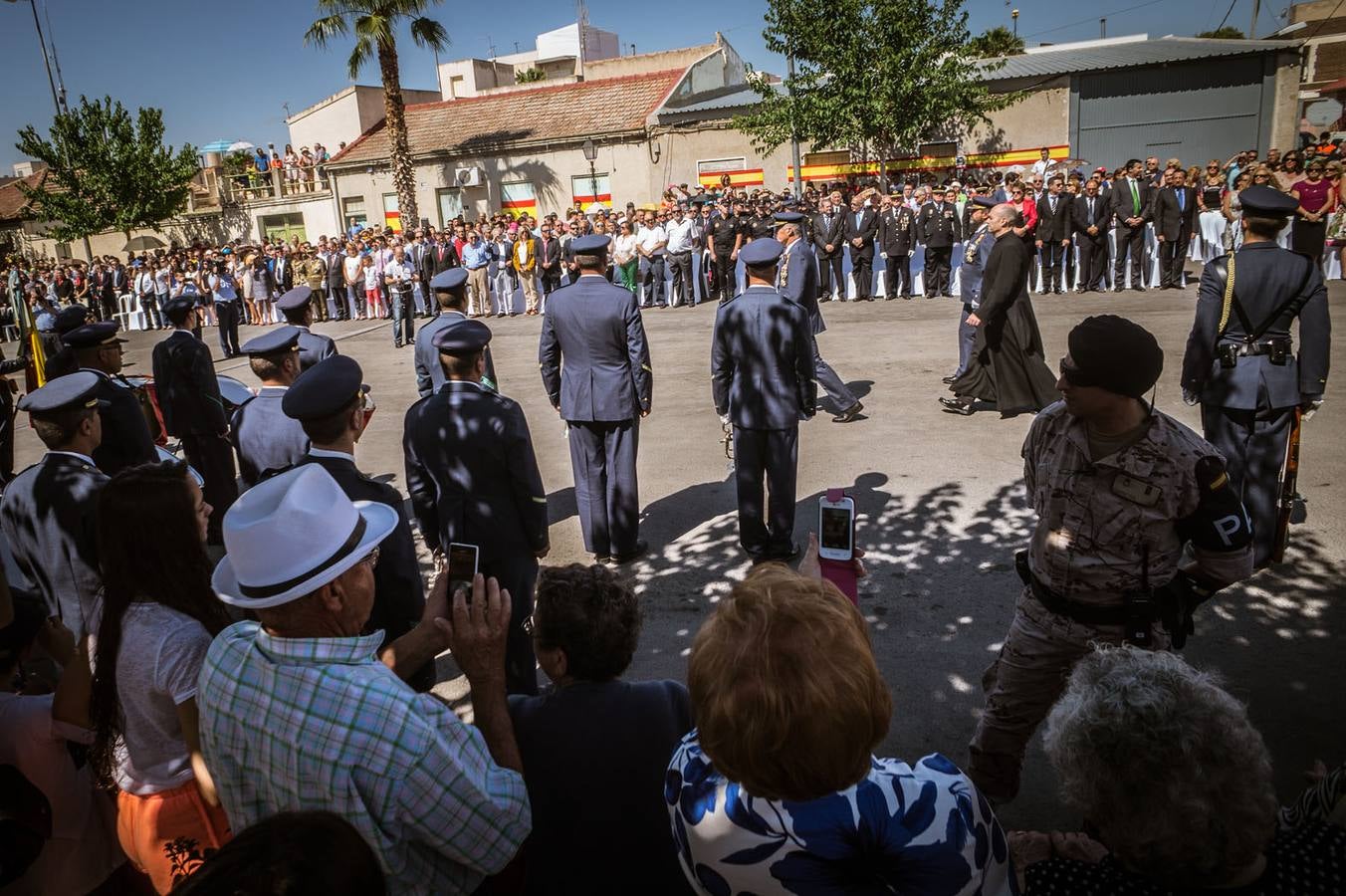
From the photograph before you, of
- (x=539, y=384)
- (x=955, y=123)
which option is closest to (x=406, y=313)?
(x=539, y=384)

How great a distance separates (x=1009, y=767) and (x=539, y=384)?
9595mm

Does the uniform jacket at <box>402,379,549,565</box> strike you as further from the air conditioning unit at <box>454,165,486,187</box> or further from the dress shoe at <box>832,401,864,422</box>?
the air conditioning unit at <box>454,165,486,187</box>

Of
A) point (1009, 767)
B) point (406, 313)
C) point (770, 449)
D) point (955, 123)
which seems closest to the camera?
point (1009, 767)

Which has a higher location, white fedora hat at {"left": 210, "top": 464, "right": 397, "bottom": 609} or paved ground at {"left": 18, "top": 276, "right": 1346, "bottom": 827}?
white fedora hat at {"left": 210, "top": 464, "right": 397, "bottom": 609}

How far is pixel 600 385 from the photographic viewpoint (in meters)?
5.76

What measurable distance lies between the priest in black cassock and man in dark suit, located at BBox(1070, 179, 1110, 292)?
8232 millimetres

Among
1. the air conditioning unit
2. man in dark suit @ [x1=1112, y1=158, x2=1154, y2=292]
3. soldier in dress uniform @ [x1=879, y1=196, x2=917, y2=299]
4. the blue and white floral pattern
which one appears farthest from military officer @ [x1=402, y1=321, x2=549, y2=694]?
the air conditioning unit

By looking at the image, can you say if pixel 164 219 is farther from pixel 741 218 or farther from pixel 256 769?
pixel 256 769

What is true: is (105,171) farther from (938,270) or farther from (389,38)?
(938,270)

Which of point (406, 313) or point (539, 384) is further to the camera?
point (406, 313)

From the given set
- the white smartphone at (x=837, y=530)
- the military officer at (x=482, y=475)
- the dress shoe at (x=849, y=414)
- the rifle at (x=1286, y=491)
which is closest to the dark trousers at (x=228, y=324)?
the dress shoe at (x=849, y=414)

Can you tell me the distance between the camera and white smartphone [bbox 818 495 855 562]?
2.69 m

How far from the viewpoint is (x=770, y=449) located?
574 cm

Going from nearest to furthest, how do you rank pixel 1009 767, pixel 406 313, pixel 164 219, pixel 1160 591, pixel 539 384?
pixel 1160 591 → pixel 1009 767 → pixel 539 384 → pixel 406 313 → pixel 164 219
